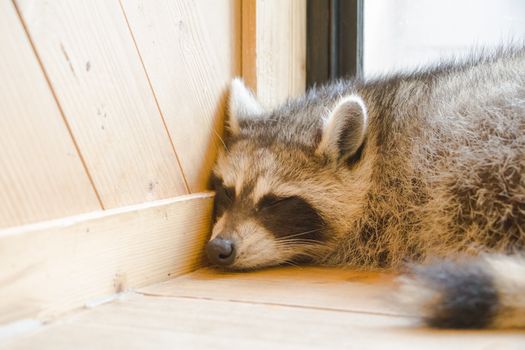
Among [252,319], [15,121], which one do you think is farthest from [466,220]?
[15,121]

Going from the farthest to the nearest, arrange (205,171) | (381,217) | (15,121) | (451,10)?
(451,10)
(205,171)
(381,217)
(15,121)

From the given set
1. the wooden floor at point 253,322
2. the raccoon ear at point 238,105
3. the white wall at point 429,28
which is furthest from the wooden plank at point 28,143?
the white wall at point 429,28

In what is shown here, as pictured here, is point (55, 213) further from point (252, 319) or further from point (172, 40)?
point (172, 40)

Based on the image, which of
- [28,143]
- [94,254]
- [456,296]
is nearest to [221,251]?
[94,254]

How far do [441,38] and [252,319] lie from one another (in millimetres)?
1573

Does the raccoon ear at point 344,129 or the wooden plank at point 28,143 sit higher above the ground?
the wooden plank at point 28,143

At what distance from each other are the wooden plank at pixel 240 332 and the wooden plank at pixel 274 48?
103cm

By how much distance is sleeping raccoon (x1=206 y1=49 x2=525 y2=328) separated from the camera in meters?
1.64

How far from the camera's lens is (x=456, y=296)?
1.15 meters

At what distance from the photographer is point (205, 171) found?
2.08 meters

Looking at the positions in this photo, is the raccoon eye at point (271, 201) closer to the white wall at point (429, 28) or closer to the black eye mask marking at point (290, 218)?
the black eye mask marking at point (290, 218)

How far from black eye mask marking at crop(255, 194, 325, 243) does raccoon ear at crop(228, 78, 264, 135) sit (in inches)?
13.1

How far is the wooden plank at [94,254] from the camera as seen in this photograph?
1.27 m

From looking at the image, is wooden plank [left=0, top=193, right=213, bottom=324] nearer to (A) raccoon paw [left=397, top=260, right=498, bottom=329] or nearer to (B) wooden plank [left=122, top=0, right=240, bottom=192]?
(B) wooden plank [left=122, top=0, right=240, bottom=192]
